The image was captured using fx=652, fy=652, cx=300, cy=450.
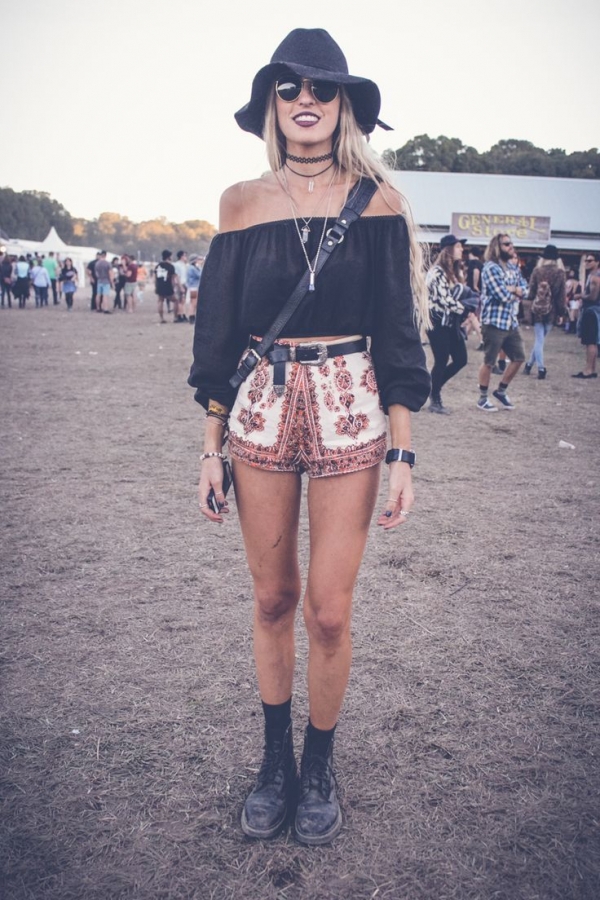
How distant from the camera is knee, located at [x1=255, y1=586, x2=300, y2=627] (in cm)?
208

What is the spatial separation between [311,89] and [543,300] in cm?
968

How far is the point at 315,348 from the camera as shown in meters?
1.92

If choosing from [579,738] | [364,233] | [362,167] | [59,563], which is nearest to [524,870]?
[579,738]

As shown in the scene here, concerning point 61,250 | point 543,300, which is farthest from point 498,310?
point 61,250

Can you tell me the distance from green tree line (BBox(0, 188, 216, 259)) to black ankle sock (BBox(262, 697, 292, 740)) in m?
84.3

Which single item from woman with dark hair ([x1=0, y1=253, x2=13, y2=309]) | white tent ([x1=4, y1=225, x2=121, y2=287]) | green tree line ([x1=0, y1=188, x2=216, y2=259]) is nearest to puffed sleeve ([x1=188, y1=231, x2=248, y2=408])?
woman with dark hair ([x1=0, y1=253, x2=13, y2=309])

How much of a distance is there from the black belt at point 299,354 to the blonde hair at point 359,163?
299 millimetres

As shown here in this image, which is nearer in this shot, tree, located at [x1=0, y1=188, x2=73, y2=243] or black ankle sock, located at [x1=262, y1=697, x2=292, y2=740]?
black ankle sock, located at [x1=262, y1=697, x2=292, y2=740]

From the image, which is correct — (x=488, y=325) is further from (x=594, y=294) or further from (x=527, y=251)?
(x=527, y=251)

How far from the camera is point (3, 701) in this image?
268cm

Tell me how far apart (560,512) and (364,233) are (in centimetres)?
370

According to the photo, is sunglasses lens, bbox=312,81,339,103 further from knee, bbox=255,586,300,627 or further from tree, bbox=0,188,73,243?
tree, bbox=0,188,73,243

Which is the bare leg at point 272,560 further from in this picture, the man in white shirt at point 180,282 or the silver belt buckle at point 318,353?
the man in white shirt at point 180,282

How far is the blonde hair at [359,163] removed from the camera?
6.47 ft
